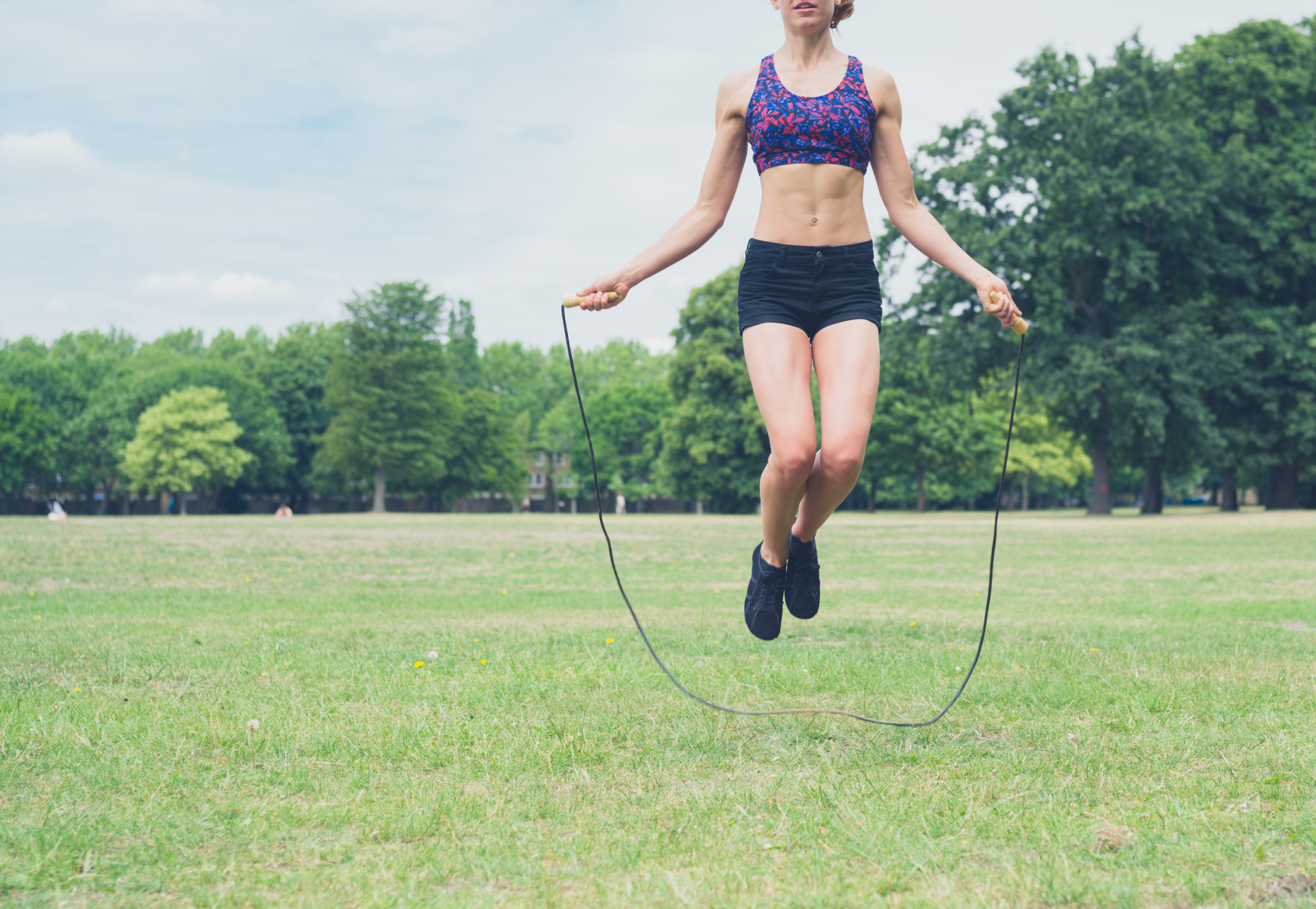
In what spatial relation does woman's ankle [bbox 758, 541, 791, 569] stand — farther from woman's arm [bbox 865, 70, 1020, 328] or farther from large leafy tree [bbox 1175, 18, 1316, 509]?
large leafy tree [bbox 1175, 18, 1316, 509]

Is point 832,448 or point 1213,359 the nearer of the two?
point 832,448

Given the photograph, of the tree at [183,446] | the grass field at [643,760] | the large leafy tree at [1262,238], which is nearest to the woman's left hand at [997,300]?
the grass field at [643,760]

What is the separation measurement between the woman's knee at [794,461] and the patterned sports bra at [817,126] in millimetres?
1391

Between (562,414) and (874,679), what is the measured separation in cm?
Answer: 9154

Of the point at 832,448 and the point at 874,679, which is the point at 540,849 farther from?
the point at 874,679

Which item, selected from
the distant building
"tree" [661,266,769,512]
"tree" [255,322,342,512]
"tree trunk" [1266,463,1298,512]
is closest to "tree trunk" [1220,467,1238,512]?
"tree trunk" [1266,463,1298,512]

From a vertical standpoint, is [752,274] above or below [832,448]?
above

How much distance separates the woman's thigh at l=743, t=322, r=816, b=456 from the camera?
538 centimetres

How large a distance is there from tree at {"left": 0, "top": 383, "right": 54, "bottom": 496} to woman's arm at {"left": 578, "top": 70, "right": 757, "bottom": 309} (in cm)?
8129

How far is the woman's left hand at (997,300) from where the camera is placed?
512 cm

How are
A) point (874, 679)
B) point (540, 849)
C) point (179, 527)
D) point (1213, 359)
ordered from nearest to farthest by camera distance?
point (540, 849) → point (874, 679) → point (179, 527) → point (1213, 359)

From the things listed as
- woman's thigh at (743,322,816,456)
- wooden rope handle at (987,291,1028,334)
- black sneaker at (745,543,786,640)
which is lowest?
black sneaker at (745,543,786,640)

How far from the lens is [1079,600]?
39.6 feet

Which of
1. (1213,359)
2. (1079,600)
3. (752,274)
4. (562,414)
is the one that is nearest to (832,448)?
(752,274)
